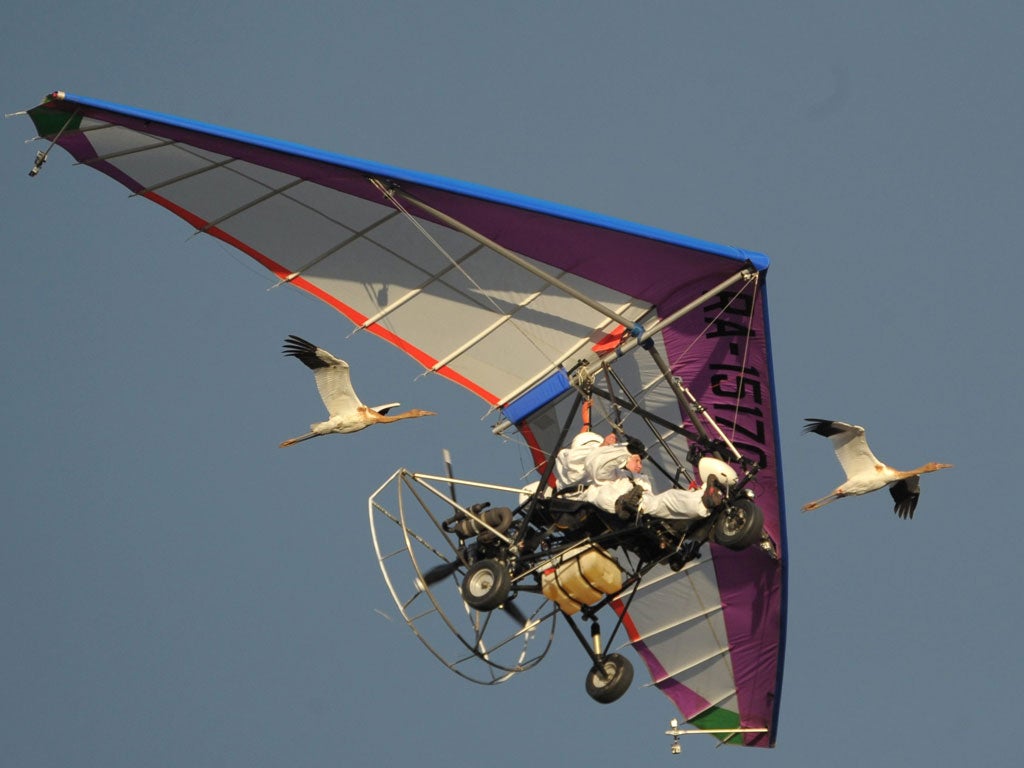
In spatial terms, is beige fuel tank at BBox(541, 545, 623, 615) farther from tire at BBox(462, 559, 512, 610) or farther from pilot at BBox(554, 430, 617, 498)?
pilot at BBox(554, 430, 617, 498)

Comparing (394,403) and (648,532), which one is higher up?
(394,403)

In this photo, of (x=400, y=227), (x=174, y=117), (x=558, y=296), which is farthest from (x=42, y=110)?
(x=558, y=296)

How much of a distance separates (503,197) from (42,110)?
657cm

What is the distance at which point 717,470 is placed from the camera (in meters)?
28.3

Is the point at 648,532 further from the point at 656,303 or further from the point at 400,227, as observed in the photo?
the point at 400,227

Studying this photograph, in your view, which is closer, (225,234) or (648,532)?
(648,532)

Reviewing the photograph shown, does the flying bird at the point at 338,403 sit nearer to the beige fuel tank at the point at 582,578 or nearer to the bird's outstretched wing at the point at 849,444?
the beige fuel tank at the point at 582,578

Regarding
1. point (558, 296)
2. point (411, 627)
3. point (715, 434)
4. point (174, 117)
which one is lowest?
point (411, 627)

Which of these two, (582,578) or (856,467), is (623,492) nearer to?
(582,578)

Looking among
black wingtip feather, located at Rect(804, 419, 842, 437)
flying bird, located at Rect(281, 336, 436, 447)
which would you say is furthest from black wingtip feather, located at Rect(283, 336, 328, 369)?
black wingtip feather, located at Rect(804, 419, 842, 437)

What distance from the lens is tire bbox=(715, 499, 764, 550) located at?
91.5ft

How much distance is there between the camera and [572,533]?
29750 millimetres

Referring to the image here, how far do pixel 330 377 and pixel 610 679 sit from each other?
19.6 feet

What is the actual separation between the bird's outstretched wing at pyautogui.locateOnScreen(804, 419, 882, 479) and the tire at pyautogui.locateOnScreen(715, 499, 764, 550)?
12.0ft
